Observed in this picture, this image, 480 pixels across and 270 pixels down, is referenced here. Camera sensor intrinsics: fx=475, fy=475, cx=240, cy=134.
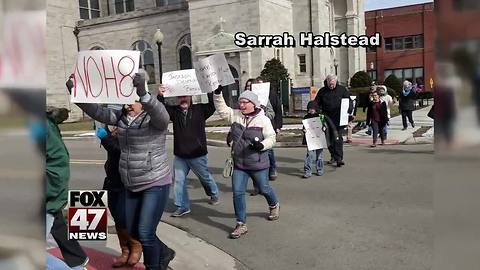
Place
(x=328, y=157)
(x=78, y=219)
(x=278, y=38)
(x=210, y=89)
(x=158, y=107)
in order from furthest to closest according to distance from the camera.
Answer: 1. (x=278, y=38)
2. (x=328, y=157)
3. (x=210, y=89)
4. (x=78, y=219)
5. (x=158, y=107)

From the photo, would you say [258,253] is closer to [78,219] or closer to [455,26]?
[78,219]

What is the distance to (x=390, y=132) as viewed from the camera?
15859 mm

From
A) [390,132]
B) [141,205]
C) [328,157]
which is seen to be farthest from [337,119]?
[390,132]

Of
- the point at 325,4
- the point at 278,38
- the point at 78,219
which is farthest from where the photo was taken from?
the point at 325,4

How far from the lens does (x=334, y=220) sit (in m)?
6.02

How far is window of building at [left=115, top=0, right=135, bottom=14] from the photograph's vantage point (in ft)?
154

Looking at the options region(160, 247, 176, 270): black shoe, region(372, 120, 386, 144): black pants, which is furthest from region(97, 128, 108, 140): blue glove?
region(372, 120, 386, 144): black pants

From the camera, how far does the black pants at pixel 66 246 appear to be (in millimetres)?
4012

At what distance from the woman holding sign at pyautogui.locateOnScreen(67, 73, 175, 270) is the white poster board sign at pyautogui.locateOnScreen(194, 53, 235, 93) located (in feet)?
5.11

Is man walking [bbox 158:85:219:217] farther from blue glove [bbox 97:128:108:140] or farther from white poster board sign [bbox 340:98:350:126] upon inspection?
white poster board sign [bbox 340:98:350:126]

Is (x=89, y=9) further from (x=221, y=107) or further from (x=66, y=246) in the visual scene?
(x=66, y=246)

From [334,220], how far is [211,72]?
2422 millimetres

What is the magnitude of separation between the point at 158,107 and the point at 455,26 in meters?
3.01

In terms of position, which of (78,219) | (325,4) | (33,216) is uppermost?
(325,4)
